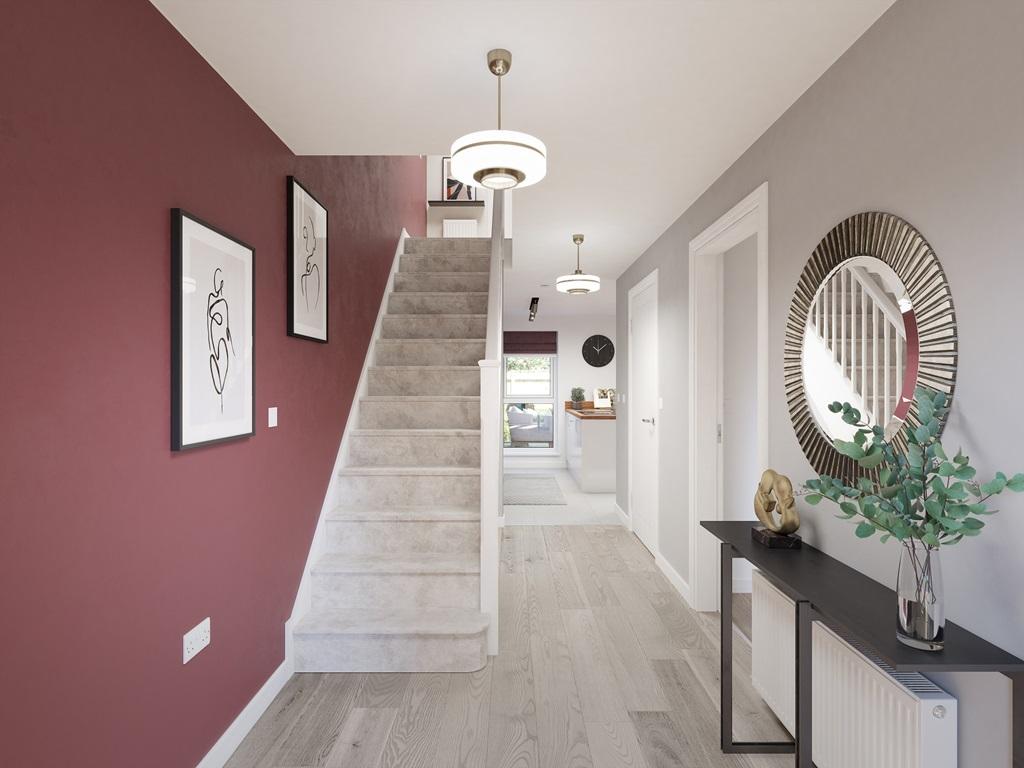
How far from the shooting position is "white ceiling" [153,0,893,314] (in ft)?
5.67

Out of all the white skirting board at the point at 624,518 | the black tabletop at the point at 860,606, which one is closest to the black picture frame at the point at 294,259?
the black tabletop at the point at 860,606

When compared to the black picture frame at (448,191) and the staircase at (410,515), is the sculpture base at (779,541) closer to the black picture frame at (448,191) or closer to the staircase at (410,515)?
the staircase at (410,515)

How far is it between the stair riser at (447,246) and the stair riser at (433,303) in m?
0.73

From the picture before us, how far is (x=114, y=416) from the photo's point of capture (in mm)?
1546

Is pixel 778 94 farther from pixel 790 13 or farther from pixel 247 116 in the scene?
pixel 247 116

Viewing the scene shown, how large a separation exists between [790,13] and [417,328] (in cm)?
323

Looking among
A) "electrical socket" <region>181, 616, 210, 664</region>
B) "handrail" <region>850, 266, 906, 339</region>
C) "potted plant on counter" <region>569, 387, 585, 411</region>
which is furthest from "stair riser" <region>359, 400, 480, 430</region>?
"potted plant on counter" <region>569, 387, 585, 411</region>

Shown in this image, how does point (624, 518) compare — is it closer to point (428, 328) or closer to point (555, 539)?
point (555, 539)

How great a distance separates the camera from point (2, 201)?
3.99 feet

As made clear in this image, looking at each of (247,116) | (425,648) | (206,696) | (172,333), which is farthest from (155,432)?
(425,648)

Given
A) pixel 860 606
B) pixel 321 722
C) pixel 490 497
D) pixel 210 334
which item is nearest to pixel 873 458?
pixel 860 606

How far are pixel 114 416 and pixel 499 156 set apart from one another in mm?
1266

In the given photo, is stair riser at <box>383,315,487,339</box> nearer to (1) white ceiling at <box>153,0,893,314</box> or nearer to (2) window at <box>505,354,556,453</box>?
(1) white ceiling at <box>153,0,893,314</box>

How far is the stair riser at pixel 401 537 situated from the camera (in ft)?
10.2
